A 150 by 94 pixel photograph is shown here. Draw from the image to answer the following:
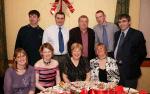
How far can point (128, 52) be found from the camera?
3.96 meters

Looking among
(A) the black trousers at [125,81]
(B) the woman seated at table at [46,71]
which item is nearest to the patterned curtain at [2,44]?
(B) the woman seated at table at [46,71]

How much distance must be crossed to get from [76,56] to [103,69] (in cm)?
41

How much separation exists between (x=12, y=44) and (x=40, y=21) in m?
0.70

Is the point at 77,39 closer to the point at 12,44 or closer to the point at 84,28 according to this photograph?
the point at 84,28

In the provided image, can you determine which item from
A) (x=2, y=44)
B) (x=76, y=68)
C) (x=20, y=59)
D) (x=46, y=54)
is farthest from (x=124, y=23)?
(x=2, y=44)

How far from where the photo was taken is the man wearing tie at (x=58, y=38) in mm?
4203

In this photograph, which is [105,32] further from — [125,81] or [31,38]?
[31,38]

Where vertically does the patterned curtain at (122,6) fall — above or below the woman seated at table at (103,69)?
above

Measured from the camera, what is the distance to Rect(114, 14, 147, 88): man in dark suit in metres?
3.96

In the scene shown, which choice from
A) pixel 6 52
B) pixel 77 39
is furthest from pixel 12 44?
pixel 77 39

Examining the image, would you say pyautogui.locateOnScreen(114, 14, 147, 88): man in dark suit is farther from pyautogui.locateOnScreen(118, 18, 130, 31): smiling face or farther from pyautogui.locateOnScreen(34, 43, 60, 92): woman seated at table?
pyautogui.locateOnScreen(34, 43, 60, 92): woman seated at table

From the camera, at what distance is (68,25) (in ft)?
16.1

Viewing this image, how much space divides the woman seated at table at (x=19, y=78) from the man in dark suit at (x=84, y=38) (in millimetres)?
1086

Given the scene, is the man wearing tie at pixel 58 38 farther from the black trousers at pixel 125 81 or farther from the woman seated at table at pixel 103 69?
the black trousers at pixel 125 81
